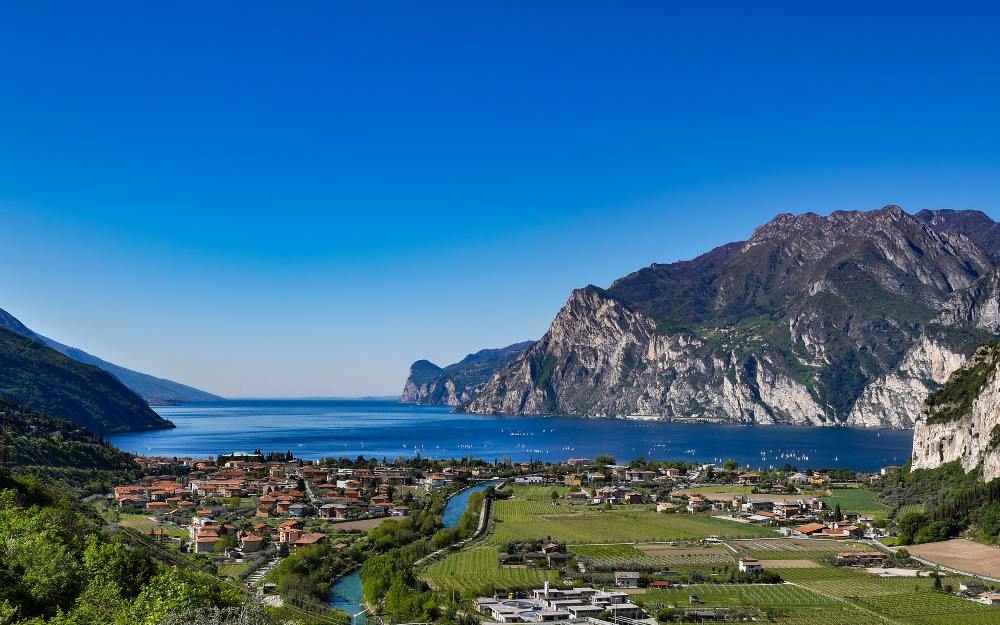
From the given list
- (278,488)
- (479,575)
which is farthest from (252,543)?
(278,488)

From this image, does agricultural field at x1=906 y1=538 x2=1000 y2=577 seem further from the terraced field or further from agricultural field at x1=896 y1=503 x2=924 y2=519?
the terraced field

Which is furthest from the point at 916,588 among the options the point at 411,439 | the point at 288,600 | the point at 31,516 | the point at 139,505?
the point at 411,439

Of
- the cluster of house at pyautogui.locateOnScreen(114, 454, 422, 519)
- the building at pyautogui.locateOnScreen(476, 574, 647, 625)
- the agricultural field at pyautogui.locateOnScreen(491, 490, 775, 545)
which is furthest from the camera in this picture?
the cluster of house at pyautogui.locateOnScreen(114, 454, 422, 519)

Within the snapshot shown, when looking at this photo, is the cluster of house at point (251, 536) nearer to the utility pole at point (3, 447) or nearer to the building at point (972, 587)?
the utility pole at point (3, 447)

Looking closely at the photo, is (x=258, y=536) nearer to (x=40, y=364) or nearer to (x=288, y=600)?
(x=288, y=600)

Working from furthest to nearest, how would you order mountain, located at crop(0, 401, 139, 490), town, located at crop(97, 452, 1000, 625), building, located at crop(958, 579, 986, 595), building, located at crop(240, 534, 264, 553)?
mountain, located at crop(0, 401, 139, 490)
building, located at crop(240, 534, 264, 553)
building, located at crop(958, 579, 986, 595)
town, located at crop(97, 452, 1000, 625)

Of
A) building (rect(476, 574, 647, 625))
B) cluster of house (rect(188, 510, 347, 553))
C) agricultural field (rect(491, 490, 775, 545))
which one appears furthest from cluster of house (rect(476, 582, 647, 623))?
cluster of house (rect(188, 510, 347, 553))

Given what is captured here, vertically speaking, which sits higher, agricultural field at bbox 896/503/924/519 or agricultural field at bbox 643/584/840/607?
agricultural field at bbox 896/503/924/519

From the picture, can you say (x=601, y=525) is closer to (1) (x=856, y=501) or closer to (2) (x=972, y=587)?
(2) (x=972, y=587)
